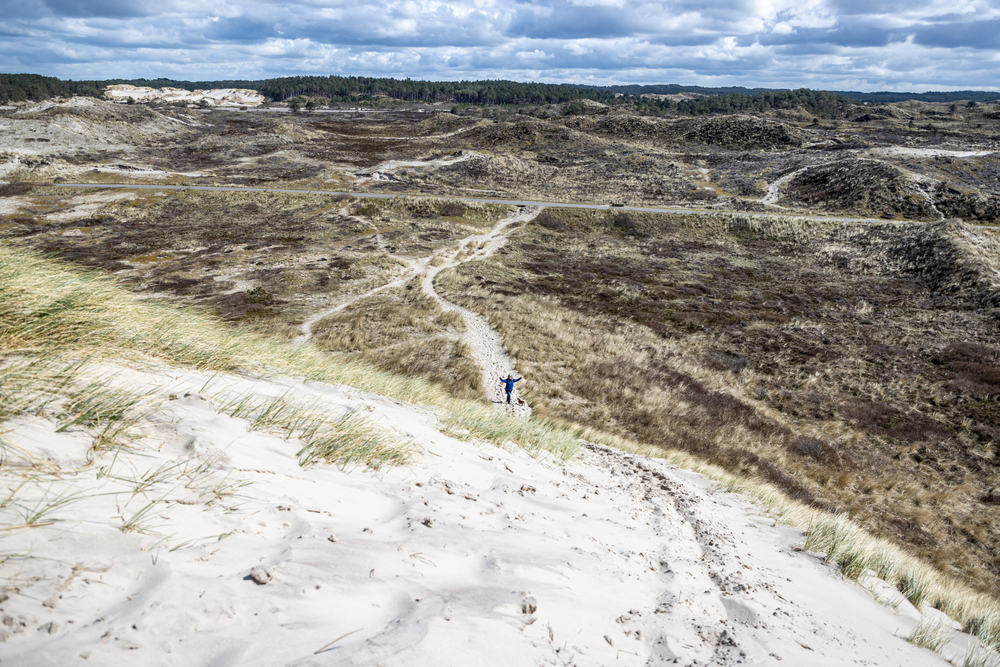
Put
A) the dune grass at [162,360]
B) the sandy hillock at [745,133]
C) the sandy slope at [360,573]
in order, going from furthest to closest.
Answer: the sandy hillock at [745,133] → the dune grass at [162,360] → the sandy slope at [360,573]

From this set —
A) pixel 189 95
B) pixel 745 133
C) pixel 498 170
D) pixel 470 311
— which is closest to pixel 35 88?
pixel 189 95

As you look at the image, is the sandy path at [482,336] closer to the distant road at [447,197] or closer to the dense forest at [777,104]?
the distant road at [447,197]

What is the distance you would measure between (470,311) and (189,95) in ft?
719

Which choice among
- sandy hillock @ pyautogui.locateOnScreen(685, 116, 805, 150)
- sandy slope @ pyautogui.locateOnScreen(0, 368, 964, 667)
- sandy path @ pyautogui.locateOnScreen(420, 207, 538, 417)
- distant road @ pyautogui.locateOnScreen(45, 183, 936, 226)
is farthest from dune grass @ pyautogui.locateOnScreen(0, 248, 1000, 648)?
sandy hillock @ pyautogui.locateOnScreen(685, 116, 805, 150)

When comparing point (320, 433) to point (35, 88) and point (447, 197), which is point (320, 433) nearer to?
point (447, 197)

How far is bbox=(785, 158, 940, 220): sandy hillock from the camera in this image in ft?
150

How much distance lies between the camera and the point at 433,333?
22.4 m

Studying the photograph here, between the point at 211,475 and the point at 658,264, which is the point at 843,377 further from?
the point at 211,475

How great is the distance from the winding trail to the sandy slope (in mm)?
9155

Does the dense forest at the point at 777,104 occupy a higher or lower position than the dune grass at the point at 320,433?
higher

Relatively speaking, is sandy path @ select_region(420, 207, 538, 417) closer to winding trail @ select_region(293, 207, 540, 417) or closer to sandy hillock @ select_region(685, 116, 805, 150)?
winding trail @ select_region(293, 207, 540, 417)

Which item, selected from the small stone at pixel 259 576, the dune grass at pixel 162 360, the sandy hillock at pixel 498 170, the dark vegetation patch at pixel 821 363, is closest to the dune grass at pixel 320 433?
the dune grass at pixel 162 360

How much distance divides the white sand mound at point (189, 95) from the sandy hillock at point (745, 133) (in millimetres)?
154754

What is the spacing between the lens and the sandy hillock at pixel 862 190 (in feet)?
150
